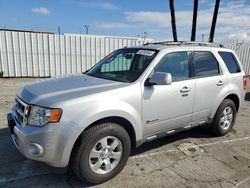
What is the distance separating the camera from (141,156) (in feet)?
12.8

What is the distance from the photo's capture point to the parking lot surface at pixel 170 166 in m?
3.18

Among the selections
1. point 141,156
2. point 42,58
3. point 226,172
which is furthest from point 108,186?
point 42,58

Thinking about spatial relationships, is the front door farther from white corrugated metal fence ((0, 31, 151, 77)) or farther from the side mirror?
white corrugated metal fence ((0, 31, 151, 77))

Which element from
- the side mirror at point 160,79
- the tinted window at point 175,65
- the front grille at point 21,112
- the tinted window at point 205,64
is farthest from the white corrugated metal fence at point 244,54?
the front grille at point 21,112

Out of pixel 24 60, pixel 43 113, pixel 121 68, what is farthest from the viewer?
pixel 24 60

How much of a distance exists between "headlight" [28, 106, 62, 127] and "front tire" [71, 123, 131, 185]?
0.41 metres

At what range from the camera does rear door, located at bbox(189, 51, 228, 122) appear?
13.6 ft

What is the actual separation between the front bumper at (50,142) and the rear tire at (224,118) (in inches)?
121

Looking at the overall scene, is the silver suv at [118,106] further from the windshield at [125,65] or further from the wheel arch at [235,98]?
the wheel arch at [235,98]

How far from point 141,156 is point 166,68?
4.91ft

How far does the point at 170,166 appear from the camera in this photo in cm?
364

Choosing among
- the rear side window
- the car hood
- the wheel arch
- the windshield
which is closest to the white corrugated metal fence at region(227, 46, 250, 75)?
the rear side window

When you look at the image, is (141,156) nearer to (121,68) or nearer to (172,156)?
(172,156)

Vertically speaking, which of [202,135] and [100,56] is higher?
[100,56]
